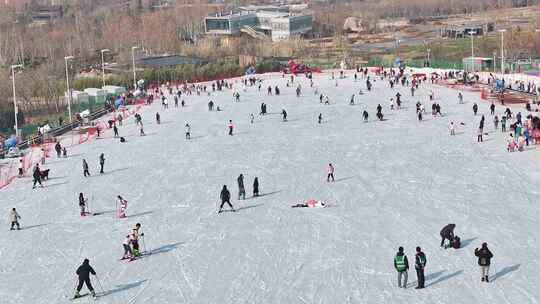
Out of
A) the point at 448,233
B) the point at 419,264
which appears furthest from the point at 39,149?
the point at 419,264

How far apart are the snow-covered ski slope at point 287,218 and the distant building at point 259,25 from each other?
7900 cm

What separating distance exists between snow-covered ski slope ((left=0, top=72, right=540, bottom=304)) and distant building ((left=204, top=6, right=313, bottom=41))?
79.0 meters

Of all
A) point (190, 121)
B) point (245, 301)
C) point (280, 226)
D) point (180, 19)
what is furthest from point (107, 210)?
point (180, 19)

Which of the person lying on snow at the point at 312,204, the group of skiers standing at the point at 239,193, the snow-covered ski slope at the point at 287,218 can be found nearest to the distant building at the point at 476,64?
the snow-covered ski slope at the point at 287,218

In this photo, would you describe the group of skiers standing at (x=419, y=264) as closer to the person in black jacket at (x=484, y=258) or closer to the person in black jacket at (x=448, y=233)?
the person in black jacket at (x=484, y=258)

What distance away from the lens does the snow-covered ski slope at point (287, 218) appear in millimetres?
20308

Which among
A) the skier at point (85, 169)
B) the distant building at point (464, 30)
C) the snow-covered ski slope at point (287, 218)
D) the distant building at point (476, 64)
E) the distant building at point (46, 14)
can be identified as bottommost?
the snow-covered ski slope at point (287, 218)

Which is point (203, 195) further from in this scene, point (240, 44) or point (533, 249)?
point (240, 44)

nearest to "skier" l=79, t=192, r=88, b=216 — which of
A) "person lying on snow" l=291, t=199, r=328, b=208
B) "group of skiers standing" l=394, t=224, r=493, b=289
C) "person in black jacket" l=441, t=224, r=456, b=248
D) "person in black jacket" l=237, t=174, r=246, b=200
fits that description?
"person in black jacket" l=237, t=174, r=246, b=200

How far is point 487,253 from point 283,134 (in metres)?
25.3

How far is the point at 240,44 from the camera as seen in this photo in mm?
110062

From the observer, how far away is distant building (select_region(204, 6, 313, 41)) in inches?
4867

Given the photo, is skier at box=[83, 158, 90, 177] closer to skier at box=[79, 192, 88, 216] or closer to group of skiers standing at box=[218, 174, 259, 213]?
skier at box=[79, 192, 88, 216]

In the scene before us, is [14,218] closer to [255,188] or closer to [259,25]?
[255,188]
